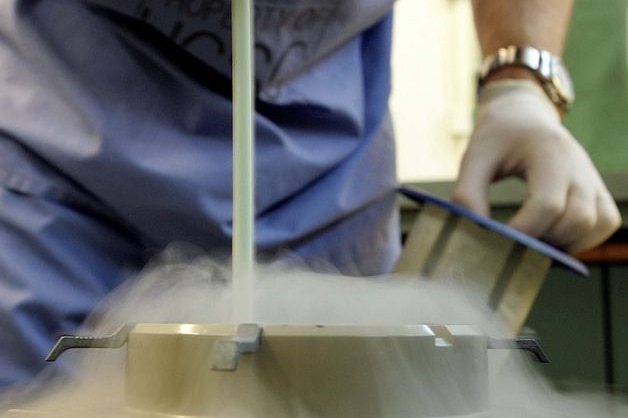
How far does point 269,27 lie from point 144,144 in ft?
0.30

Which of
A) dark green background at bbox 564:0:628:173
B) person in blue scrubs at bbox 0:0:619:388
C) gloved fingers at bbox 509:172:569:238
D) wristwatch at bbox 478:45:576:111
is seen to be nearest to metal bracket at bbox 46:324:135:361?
person in blue scrubs at bbox 0:0:619:388

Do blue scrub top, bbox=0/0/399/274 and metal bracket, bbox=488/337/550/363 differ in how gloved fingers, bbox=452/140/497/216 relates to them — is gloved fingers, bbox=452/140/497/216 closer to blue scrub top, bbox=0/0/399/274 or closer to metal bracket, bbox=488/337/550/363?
blue scrub top, bbox=0/0/399/274

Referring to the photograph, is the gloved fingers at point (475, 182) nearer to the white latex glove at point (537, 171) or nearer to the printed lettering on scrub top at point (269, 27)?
the white latex glove at point (537, 171)

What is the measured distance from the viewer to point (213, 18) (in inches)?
17.8

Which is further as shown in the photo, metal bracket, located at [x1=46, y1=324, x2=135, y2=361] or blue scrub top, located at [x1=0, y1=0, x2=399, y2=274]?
blue scrub top, located at [x1=0, y1=0, x2=399, y2=274]

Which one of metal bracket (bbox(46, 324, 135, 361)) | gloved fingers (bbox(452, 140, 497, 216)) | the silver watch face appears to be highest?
the silver watch face

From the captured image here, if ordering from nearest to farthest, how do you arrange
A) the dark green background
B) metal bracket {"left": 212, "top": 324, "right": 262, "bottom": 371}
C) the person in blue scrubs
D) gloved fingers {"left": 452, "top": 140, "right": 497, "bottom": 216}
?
metal bracket {"left": 212, "top": 324, "right": 262, "bottom": 371}
the person in blue scrubs
gloved fingers {"left": 452, "top": 140, "right": 497, "bottom": 216}
the dark green background

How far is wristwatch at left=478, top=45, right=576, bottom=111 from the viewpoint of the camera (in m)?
0.61

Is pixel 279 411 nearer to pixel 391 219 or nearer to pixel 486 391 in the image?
pixel 486 391

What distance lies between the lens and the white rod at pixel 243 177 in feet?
0.91

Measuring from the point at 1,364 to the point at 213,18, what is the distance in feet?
0.66

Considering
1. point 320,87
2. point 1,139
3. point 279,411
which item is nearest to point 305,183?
point 320,87

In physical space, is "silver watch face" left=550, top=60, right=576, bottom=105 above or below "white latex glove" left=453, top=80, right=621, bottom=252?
above

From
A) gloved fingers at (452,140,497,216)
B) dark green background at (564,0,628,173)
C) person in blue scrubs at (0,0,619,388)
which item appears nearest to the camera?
person in blue scrubs at (0,0,619,388)
